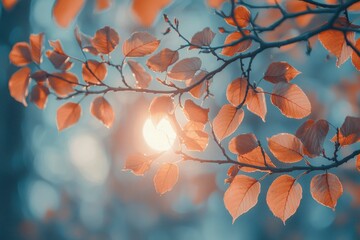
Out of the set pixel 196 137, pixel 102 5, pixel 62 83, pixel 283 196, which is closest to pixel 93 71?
pixel 62 83

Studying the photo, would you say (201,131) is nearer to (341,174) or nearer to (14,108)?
(341,174)

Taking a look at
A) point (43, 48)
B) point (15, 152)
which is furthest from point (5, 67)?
point (43, 48)

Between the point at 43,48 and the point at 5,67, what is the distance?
6082 millimetres

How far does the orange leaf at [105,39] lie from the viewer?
93 centimetres

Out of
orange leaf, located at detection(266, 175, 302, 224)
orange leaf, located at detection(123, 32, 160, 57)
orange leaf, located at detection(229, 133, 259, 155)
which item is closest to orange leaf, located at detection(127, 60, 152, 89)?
orange leaf, located at detection(123, 32, 160, 57)

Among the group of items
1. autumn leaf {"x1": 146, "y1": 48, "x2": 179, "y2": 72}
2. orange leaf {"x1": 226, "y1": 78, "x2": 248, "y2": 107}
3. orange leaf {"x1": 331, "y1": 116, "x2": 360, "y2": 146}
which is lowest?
orange leaf {"x1": 331, "y1": 116, "x2": 360, "y2": 146}

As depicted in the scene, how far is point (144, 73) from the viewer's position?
3.26 feet

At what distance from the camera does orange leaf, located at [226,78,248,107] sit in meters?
0.91

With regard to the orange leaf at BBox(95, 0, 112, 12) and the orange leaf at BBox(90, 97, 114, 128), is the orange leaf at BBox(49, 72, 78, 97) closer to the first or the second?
the orange leaf at BBox(90, 97, 114, 128)

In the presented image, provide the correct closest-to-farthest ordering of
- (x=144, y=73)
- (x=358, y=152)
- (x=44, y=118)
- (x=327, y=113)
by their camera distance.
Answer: (x=358, y=152) < (x=144, y=73) < (x=327, y=113) < (x=44, y=118)

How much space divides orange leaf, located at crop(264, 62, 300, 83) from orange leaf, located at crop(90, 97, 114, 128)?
411 mm

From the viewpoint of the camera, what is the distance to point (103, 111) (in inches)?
42.0

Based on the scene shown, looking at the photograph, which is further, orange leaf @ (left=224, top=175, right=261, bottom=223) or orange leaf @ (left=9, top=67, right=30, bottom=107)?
orange leaf @ (left=9, top=67, right=30, bottom=107)

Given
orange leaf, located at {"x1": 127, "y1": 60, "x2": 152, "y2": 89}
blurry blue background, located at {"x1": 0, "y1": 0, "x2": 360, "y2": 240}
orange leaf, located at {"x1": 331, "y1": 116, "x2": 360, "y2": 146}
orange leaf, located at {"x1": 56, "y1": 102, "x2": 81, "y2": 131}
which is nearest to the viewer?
orange leaf, located at {"x1": 331, "y1": 116, "x2": 360, "y2": 146}
